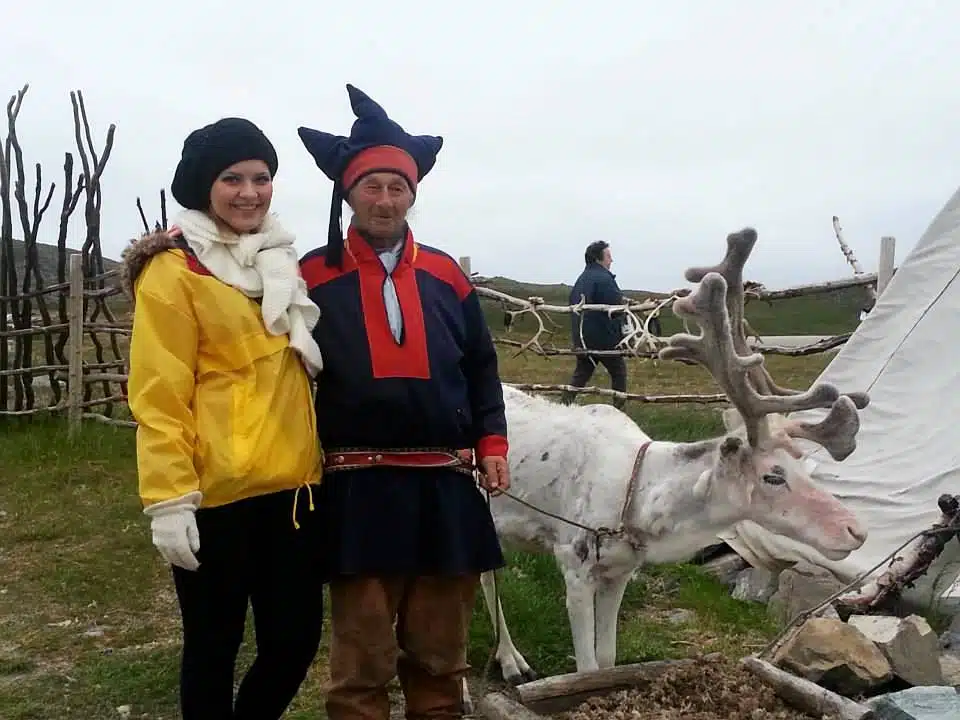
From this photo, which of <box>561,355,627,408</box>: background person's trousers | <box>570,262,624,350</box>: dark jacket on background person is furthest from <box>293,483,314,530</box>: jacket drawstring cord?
<box>570,262,624,350</box>: dark jacket on background person

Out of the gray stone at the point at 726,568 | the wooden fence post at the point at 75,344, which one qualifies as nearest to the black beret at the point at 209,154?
the gray stone at the point at 726,568

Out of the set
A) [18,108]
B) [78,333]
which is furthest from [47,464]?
[18,108]

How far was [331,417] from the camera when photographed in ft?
8.84

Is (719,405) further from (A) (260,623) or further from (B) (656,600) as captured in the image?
(A) (260,623)

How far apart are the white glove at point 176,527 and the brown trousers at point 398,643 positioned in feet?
1.65

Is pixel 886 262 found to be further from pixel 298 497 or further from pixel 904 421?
pixel 298 497

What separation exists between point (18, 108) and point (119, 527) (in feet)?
16.7

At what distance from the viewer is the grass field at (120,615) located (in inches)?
164

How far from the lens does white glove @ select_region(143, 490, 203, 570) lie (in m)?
2.33

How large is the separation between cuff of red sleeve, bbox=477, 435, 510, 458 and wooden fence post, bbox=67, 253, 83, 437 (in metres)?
7.29

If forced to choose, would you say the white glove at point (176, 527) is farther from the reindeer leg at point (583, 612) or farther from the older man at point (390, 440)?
the reindeer leg at point (583, 612)

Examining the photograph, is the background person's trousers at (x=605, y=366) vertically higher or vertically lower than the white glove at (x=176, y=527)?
higher

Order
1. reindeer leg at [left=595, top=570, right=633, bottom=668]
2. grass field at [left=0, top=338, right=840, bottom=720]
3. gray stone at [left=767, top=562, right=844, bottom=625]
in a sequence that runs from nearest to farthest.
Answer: reindeer leg at [left=595, top=570, right=633, bottom=668], grass field at [left=0, top=338, right=840, bottom=720], gray stone at [left=767, top=562, right=844, bottom=625]

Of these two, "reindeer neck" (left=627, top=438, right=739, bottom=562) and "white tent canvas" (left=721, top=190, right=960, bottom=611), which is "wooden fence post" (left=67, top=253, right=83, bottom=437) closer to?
Result: "white tent canvas" (left=721, top=190, right=960, bottom=611)
